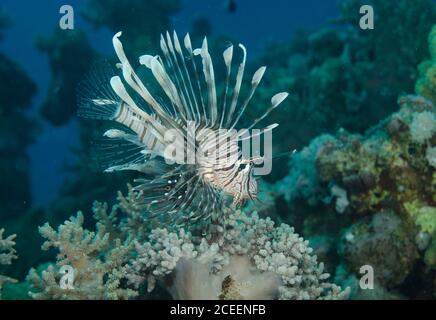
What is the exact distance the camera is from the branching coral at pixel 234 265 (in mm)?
2566

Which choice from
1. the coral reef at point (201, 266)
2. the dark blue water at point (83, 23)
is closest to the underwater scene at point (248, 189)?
the coral reef at point (201, 266)

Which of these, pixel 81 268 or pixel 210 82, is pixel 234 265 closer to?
pixel 81 268

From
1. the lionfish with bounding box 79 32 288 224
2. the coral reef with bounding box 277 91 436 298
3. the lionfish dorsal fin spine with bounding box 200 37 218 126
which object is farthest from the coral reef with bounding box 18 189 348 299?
→ the coral reef with bounding box 277 91 436 298

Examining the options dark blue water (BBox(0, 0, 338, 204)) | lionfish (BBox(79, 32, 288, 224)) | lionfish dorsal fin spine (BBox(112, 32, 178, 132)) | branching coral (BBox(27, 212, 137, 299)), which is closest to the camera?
lionfish dorsal fin spine (BBox(112, 32, 178, 132))

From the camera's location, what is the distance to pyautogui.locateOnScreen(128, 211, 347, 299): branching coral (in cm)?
257

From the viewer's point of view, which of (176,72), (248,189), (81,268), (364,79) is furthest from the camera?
(364,79)

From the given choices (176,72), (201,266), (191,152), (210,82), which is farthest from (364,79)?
(201,266)

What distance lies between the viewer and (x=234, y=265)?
2795 millimetres

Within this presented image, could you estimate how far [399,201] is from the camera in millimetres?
4410

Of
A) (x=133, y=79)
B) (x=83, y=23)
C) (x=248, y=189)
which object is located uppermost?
(x=83, y=23)

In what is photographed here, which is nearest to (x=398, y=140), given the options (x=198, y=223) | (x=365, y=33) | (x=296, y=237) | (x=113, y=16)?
(x=296, y=237)

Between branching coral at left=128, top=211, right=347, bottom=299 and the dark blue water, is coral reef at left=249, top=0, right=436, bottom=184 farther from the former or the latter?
the dark blue water

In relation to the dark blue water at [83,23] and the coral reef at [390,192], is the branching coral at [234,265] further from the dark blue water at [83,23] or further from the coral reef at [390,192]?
the dark blue water at [83,23]
